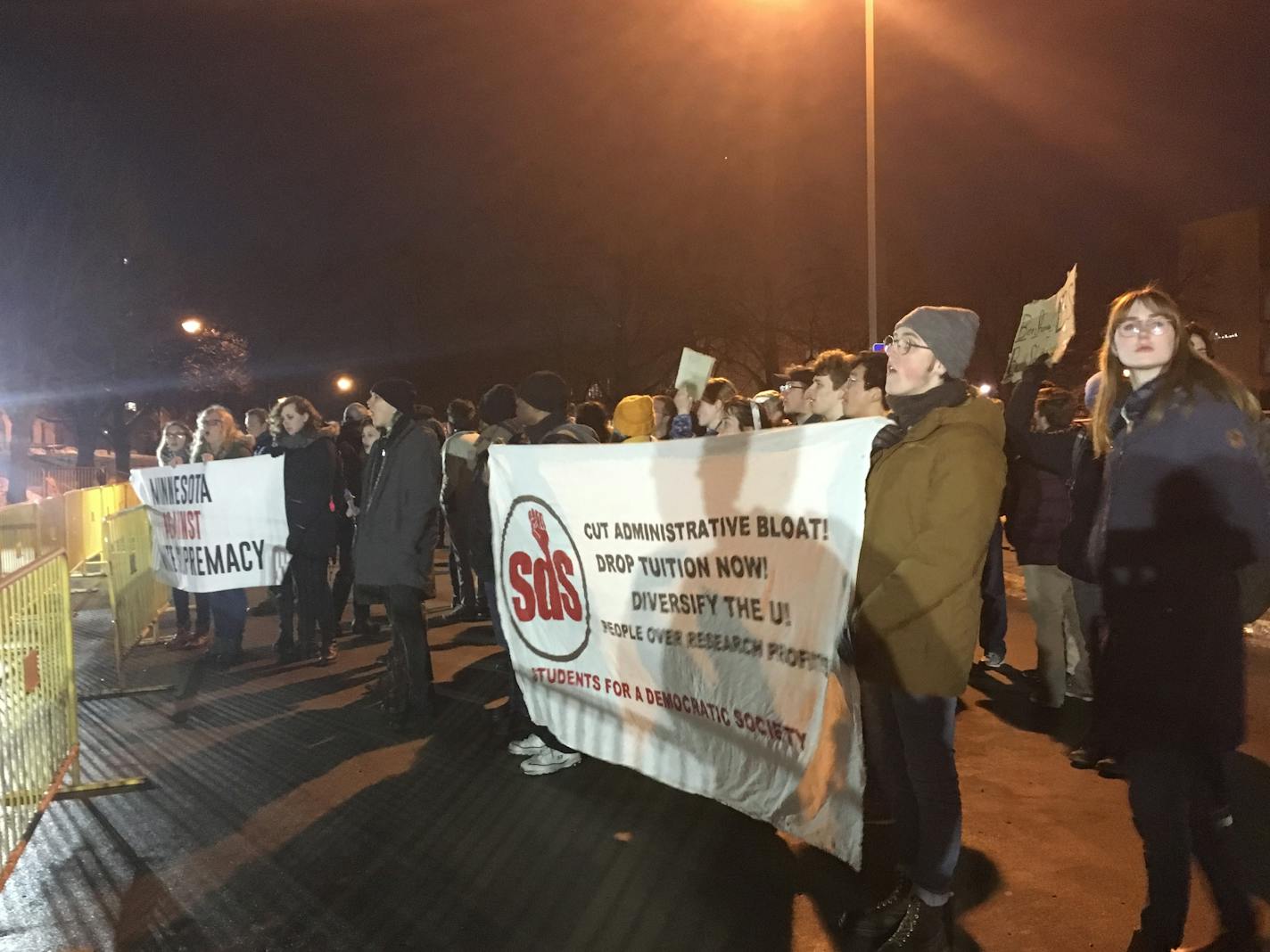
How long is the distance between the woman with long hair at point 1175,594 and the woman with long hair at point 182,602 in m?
7.66

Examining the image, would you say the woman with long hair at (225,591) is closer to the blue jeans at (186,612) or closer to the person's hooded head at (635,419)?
the blue jeans at (186,612)

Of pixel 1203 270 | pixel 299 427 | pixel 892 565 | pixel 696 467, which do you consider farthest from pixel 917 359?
pixel 1203 270

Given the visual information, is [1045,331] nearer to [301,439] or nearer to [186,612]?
[301,439]

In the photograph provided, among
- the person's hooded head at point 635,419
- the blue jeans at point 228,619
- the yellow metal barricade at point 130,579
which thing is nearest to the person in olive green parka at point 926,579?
the person's hooded head at point 635,419

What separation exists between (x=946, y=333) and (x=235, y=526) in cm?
613

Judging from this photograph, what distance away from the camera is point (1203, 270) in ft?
118

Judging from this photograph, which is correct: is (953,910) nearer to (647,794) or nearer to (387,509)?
(647,794)

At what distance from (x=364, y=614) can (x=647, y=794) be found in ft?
15.9

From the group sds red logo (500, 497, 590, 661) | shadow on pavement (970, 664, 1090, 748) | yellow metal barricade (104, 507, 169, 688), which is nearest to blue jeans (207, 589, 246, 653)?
yellow metal barricade (104, 507, 169, 688)

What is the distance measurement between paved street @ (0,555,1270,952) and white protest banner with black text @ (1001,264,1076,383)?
79.8 inches

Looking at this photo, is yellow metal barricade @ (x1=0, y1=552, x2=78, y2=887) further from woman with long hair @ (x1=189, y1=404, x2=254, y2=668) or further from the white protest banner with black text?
the white protest banner with black text

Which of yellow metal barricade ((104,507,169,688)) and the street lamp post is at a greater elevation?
the street lamp post

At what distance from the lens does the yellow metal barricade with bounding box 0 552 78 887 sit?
412 cm

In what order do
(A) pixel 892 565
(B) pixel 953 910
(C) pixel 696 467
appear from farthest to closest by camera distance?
(C) pixel 696 467, (B) pixel 953 910, (A) pixel 892 565
